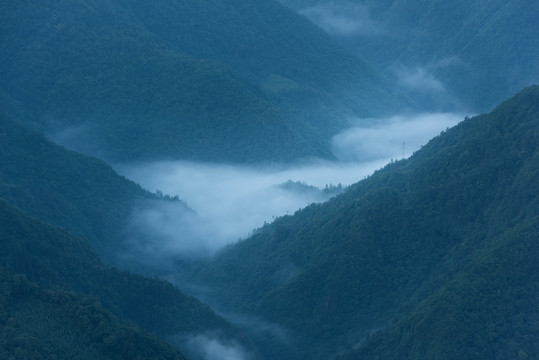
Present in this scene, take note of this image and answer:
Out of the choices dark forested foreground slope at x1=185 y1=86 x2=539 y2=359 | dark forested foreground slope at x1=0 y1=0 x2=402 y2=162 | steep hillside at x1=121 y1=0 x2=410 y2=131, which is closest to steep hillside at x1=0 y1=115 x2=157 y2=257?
dark forested foreground slope at x1=185 y1=86 x2=539 y2=359

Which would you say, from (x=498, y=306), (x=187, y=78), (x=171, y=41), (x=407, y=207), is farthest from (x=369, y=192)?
(x=171, y=41)

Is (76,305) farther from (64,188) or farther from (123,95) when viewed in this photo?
(123,95)

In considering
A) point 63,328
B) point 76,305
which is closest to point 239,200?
point 76,305

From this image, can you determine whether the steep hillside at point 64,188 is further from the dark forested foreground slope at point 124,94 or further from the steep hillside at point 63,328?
the steep hillside at point 63,328

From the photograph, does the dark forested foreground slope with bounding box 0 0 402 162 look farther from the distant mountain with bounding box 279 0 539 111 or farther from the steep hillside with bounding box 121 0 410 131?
the distant mountain with bounding box 279 0 539 111

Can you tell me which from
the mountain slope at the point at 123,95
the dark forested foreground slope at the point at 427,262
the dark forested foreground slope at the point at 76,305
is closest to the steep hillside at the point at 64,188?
the dark forested foreground slope at the point at 76,305

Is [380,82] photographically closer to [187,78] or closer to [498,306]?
[187,78]
